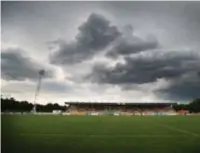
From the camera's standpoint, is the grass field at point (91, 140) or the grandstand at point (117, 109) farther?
the grandstand at point (117, 109)

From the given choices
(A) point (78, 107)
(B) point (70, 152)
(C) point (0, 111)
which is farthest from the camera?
(A) point (78, 107)

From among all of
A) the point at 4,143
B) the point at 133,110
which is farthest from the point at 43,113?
the point at 4,143

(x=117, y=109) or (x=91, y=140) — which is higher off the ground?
(x=117, y=109)

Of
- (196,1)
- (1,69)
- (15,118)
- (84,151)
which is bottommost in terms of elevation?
(84,151)

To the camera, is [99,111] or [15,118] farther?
[99,111]

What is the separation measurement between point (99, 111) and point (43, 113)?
24.8 feet

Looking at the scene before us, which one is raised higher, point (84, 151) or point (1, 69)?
point (1, 69)

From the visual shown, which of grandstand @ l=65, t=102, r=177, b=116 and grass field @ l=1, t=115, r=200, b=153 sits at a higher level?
grandstand @ l=65, t=102, r=177, b=116

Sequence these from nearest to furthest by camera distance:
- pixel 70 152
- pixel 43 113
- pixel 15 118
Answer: pixel 15 118 < pixel 70 152 < pixel 43 113

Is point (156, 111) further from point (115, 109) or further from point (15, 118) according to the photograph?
point (15, 118)

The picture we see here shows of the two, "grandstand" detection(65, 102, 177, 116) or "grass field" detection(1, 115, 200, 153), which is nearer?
"grass field" detection(1, 115, 200, 153)

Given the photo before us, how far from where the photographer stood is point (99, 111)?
27891 millimetres

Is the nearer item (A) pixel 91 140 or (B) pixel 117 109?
(A) pixel 91 140

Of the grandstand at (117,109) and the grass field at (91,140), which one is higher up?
the grandstand at (117,109)
